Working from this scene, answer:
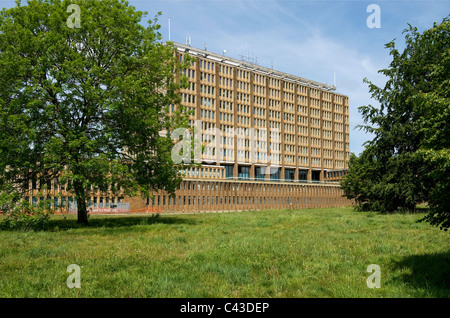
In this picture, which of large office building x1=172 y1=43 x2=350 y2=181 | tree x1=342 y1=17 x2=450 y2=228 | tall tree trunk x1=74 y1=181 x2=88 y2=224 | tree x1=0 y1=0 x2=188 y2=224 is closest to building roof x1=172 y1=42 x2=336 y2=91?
large office building x1=172 y1=43 x2=350 y2=181

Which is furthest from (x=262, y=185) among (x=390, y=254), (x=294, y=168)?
(x=390, y=254)

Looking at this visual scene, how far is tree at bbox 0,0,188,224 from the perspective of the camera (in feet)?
72.5

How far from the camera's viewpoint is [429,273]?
371 inches

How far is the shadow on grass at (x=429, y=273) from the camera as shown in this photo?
8.21m

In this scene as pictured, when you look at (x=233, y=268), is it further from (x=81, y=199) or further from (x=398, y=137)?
(x=398, y=137)

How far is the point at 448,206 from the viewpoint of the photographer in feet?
28.1

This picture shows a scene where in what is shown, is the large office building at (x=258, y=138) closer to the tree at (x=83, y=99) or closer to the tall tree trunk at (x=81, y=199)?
the tall tree trunk at (x=81, y=199)

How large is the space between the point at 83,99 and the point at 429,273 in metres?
22.5

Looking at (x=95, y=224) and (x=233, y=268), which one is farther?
(x=95, y=224)

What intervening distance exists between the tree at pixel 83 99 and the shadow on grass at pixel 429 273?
16.8m

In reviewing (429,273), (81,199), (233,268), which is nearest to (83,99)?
(81,199)

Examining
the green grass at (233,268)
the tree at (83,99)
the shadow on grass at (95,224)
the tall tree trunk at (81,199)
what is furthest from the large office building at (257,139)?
the green grass at (233,268)

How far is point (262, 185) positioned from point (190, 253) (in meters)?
89.9
